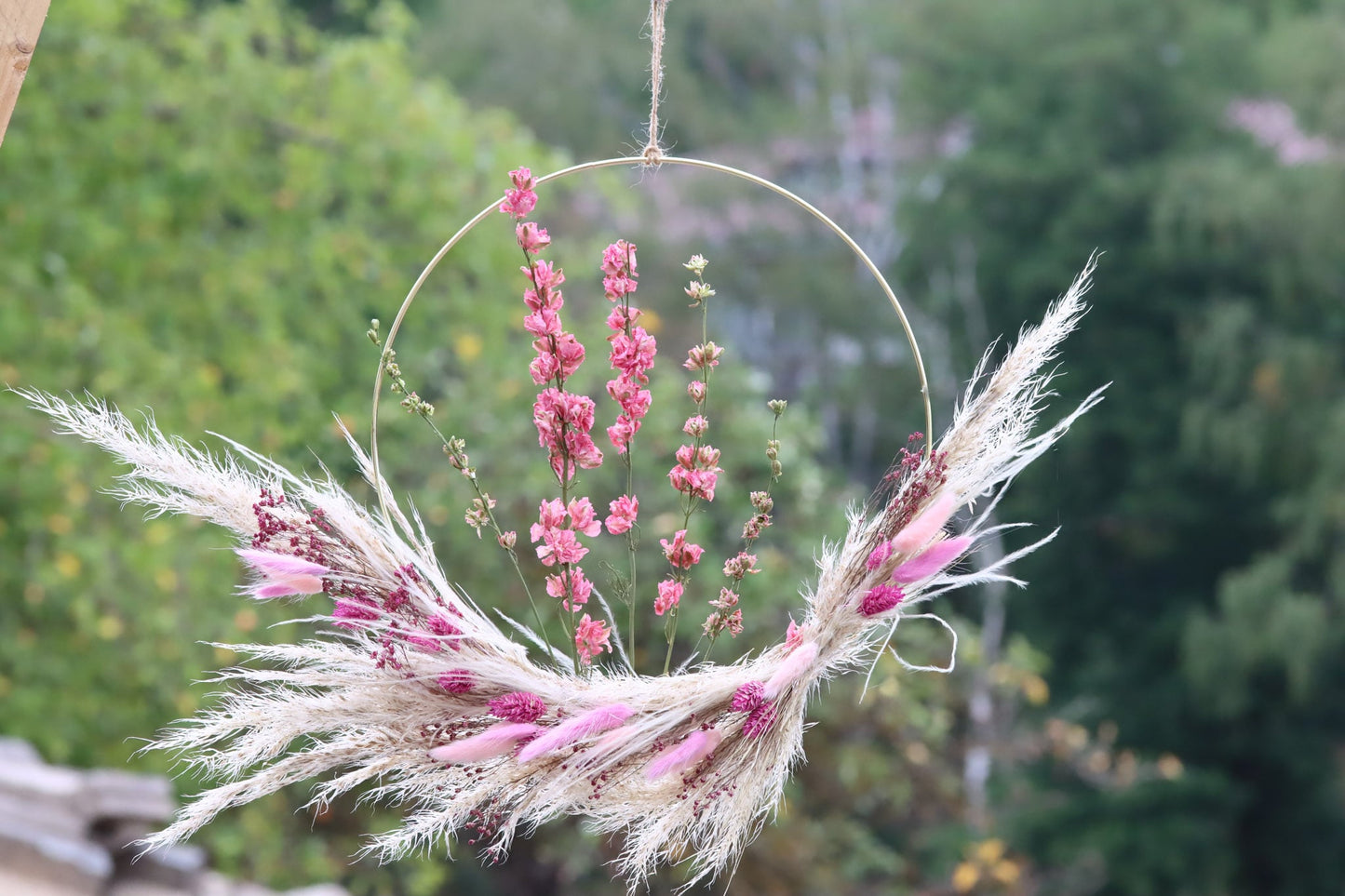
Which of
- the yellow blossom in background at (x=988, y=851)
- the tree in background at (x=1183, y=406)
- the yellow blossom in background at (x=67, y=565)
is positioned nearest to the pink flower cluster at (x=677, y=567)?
the yellow blossom in background at (x=67, y=565)

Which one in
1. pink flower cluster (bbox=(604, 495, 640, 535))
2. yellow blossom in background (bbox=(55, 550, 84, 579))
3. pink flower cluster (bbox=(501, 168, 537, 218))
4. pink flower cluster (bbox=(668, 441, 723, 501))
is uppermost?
pink flower cluster (bbox=(501, 168, 537, 218))

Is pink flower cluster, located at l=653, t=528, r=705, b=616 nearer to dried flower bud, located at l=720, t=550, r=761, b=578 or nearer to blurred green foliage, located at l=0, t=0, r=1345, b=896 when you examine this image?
dried flower bud, located at l=720, t=550, r=761, b=578

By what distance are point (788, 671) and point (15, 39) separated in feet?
2.56

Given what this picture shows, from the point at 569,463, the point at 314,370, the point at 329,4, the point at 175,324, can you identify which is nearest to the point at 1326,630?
the point at 314,370

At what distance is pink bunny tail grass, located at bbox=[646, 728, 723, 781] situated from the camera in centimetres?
107

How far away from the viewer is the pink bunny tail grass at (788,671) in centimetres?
107

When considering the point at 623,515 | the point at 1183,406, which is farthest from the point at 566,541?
the point at 1183,406

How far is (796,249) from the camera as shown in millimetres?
9789

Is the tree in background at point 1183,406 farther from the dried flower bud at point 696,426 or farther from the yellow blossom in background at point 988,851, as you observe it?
the dried flower bud at point 696,426

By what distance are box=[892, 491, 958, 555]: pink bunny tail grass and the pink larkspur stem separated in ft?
1.60

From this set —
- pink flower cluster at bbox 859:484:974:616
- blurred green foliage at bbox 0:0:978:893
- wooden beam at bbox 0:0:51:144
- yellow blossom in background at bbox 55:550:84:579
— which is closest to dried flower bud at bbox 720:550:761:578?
pink flower cluster at bbox 859:484:974:616

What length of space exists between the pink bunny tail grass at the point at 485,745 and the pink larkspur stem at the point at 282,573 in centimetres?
18

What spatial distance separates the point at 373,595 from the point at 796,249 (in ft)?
29.2

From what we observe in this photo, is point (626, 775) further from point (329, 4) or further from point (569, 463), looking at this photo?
point (329, 4)
